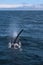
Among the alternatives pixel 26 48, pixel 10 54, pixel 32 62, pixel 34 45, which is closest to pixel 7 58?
pixel 10 54

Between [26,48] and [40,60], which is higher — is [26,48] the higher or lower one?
the lower one

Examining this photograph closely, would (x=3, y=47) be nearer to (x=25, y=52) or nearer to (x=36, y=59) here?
(x=25, y=52)

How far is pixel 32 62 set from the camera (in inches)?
1136

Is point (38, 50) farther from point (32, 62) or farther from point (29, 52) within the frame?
point (32, 62)

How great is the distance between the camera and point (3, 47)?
37125mm

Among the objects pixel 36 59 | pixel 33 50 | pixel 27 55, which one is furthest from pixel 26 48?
pixel 36 59

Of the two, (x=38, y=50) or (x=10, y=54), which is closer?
(x=10, y=54)

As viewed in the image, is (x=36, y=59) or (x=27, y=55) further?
(x=27, y=55)

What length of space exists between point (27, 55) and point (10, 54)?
190 centimetres

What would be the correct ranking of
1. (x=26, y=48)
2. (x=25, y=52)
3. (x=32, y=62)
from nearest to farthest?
(x=32, y=62), (x=25, y=52), (x=26, y=48)

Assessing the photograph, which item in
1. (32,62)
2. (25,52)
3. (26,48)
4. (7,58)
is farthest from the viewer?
(26,48)

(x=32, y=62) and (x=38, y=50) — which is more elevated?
(x=32, y=62)

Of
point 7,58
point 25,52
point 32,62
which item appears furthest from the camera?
point 25,52

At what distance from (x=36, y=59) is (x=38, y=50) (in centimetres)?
480
